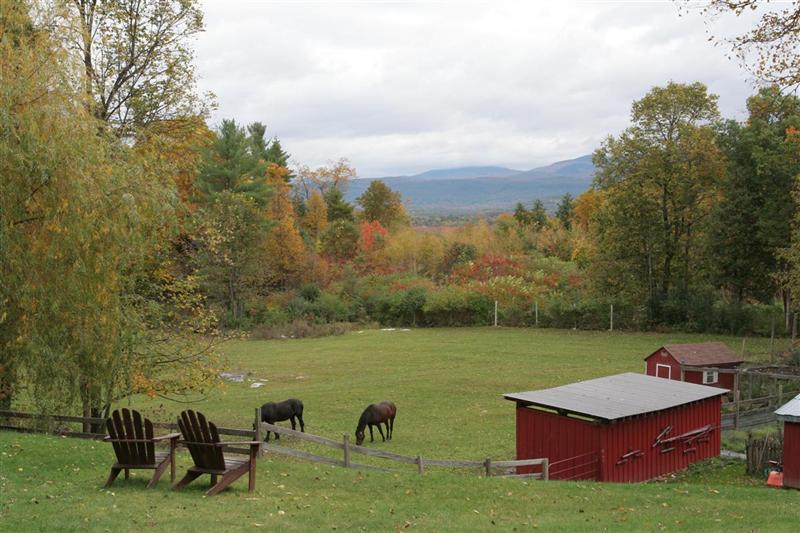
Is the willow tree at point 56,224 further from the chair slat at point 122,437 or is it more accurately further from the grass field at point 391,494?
the chair slat at point 122,437

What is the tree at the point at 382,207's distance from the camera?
94.2 meters

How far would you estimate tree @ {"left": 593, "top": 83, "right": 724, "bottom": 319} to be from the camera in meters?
46.9

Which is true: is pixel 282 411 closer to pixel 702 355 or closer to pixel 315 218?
pixel 702 355

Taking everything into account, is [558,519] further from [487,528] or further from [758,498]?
[758,498]

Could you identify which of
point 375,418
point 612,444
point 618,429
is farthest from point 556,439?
point 375,418

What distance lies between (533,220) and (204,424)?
84.3 m

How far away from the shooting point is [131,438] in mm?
11555

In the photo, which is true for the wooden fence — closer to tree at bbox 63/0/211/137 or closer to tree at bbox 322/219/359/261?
tree at bbox 63/0/211/137

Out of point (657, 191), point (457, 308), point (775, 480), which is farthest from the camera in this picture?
point (457, 308)

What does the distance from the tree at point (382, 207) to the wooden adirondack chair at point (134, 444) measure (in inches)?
3209

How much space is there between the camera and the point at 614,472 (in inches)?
715

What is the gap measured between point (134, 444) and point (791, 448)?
14810 millimetres

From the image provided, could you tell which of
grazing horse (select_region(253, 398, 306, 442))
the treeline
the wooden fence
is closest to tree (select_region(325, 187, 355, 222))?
the treeline

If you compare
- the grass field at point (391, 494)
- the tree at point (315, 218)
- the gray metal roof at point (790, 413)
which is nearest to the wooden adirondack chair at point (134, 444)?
the grass field at point (391, 494)
